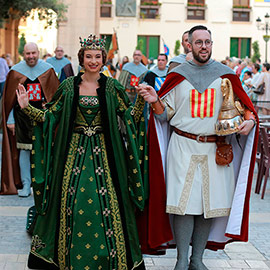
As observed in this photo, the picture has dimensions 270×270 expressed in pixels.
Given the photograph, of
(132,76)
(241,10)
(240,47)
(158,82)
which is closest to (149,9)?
(241,10)

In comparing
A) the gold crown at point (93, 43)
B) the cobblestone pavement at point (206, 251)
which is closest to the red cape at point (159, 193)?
the cobblestone pavement at point (206, 251)

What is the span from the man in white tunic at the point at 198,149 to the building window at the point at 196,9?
38.8 meters

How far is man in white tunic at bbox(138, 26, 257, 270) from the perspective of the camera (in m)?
4.26

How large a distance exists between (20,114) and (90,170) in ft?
10.0

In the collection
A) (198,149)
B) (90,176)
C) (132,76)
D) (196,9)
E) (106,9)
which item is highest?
(196,9)

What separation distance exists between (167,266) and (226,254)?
0.64 m

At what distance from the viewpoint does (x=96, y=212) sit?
4207 mm

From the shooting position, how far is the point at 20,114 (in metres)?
7.10

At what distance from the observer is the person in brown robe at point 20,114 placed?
6824 millimetres

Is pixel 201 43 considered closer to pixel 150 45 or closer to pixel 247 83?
pixel 247 83

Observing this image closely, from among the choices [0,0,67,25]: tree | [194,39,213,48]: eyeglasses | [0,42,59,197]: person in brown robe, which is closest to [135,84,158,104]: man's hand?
[194,39,213,48]: eyeglasses

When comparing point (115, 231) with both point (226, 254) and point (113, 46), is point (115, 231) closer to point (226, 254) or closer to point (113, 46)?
point (226, 254)

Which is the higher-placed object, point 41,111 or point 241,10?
point 241,10

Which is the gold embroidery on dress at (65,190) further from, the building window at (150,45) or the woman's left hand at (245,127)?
the building window at (150,45)
